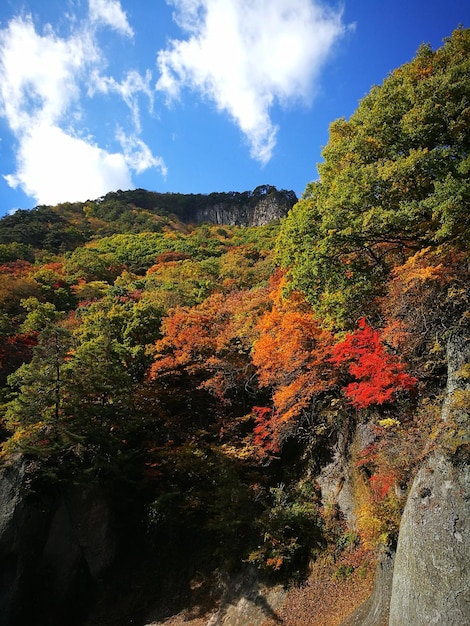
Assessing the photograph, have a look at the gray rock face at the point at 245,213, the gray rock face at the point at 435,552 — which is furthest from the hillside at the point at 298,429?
the gray rock face at the point at 245,213

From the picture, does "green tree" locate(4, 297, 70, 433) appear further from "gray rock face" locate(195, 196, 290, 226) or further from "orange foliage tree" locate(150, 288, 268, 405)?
"gray rock face" locate(195, 196, 290, 226)

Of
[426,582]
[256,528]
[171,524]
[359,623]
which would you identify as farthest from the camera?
[171,524]

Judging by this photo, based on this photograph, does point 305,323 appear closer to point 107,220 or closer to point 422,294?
point 422,294

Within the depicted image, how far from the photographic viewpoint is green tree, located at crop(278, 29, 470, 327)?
8.93m

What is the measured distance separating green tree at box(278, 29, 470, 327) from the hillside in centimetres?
6

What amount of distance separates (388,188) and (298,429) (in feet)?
27.0

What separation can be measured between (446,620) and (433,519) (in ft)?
4.31

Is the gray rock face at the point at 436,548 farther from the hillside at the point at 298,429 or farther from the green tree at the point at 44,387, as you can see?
the green tree at the point at 44,387

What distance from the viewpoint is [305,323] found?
12.1 metres

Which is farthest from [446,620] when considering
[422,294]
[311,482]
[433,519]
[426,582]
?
[311,482]

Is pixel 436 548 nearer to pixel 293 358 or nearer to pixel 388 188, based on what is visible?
pixel 293 358

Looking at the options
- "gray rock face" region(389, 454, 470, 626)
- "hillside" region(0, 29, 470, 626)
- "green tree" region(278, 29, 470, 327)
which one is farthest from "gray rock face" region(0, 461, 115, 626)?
"green tree" region(278, 29, 470, 327)

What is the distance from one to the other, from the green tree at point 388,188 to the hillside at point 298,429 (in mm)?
56

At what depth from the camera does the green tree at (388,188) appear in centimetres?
893
